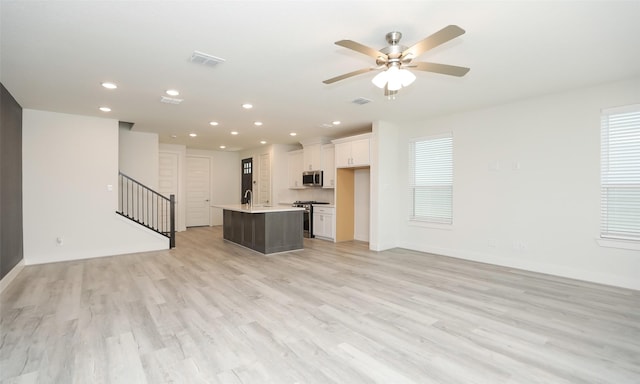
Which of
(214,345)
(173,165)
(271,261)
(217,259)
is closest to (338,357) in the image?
(214,345)

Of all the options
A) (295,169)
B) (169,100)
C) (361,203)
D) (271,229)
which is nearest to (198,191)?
(295,169)

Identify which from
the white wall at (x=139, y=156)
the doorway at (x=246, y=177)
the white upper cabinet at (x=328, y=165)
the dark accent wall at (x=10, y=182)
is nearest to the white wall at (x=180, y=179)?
the white wall at (x=139, y=156)

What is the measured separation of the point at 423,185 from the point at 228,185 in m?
Answer: 7.32

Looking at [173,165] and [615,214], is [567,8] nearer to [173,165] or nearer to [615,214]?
[615,214]

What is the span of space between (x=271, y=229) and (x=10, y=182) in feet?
13.3

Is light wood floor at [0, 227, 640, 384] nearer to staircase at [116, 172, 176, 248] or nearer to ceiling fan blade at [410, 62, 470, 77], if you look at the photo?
staircase at [116, 172, 176, 248]

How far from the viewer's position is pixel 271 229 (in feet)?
19.9

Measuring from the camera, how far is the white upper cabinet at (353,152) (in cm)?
658

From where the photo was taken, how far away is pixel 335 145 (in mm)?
7383

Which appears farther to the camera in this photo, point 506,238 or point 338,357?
point 506,238

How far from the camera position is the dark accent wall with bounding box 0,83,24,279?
13.4ft

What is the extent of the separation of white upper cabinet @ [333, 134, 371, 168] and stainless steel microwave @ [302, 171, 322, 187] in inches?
33.6

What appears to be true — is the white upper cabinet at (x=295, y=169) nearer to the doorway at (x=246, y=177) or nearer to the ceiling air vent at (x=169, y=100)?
the doorway at (x=246, y=177)

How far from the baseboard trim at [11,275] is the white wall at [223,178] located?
5817 mm
